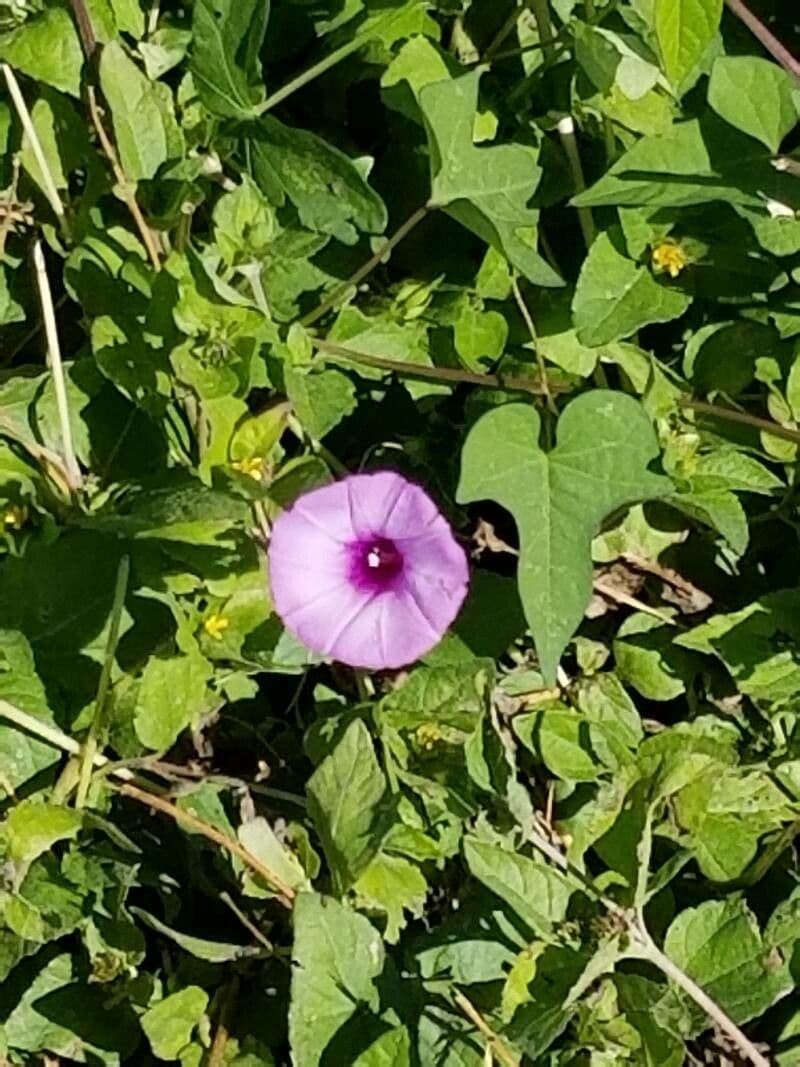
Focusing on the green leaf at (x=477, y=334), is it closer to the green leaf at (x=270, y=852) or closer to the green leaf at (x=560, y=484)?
the green leaf at (x=560, y=484)

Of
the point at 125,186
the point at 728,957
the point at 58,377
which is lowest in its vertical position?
the point at 728,957

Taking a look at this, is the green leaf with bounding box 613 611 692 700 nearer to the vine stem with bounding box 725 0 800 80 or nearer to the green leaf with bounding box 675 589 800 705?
the green leaf with bounding box 675 589 800 705

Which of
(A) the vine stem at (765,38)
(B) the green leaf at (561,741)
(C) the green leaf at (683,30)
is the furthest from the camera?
(B) the green leaf at (561,741)

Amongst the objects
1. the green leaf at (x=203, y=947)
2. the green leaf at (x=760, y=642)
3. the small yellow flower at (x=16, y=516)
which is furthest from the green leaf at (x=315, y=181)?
the green leaf at (x=203, y=947)

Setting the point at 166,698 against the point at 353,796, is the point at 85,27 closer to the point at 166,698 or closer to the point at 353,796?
the point at 166,698

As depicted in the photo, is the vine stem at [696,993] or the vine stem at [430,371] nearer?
the vine stem at [696,993]

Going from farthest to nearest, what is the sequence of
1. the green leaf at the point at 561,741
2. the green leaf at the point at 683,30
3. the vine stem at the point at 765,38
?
the green leaf at the point at 561,741
the vine stem at the point at 765,38
the green leaf at the point at 683,30

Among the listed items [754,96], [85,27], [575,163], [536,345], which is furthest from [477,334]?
[85,27]
